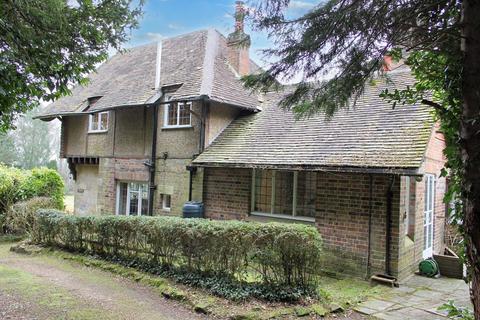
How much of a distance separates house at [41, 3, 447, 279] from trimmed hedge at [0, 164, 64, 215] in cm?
95

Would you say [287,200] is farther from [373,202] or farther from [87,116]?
[87,116]

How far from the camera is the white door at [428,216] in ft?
36.4

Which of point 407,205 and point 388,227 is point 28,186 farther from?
point 407,205

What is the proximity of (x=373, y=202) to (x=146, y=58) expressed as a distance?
13169 mm

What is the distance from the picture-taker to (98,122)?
1722 cm

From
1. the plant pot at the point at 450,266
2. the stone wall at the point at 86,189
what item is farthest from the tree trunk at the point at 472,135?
the stone wall at the point at 86,189

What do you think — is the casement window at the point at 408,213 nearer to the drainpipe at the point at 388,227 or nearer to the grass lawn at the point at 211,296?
the drainpipe at the point at 388,227

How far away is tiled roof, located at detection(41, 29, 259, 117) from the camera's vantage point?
13.9 meters

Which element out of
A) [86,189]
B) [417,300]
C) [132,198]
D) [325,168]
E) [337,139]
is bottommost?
[417,300]

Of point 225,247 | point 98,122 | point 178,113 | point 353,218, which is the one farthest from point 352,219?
point 98,122

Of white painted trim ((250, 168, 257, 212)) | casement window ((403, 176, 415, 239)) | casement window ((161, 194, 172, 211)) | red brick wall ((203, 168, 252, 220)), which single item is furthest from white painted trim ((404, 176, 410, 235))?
casement window ((161, 194, 172, 211))

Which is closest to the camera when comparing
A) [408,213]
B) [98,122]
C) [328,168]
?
[328,168]

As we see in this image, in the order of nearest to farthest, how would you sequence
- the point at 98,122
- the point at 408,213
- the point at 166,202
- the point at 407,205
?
1. the point at 407,205
2. the point at 408,213
3. the point at 166,202
4. the point at 98,122

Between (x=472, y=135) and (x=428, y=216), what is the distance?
918 centimetres
